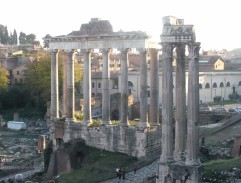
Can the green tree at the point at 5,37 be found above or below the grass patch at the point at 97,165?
above

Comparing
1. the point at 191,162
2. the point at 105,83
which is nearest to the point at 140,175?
the point at 191,162

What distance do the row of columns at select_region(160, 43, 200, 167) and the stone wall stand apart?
713 centimetres

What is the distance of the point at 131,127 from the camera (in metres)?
26.3

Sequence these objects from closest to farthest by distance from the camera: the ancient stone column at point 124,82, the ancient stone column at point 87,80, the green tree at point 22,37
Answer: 1. the ancient stone column at point 124,82
2. the ancient stone column at point 87,80
3. the green tree at point 22,37

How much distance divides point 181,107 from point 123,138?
29.0 ft

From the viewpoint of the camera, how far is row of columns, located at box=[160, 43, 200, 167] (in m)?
17.5

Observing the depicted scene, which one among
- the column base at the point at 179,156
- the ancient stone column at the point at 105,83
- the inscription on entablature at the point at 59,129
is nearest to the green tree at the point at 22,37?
the inscription on entablature at the point at 59,129

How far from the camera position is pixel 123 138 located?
26469 millimetres

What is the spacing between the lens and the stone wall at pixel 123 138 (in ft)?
84.0

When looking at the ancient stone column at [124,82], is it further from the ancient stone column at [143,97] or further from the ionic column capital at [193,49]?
the ionic column capital at [193,49]

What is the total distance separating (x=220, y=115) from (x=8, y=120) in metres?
25.3

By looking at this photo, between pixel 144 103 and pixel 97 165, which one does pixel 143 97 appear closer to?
pixel 144 103

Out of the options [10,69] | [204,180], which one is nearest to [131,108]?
[204,180]

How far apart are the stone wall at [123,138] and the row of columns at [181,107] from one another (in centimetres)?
713
